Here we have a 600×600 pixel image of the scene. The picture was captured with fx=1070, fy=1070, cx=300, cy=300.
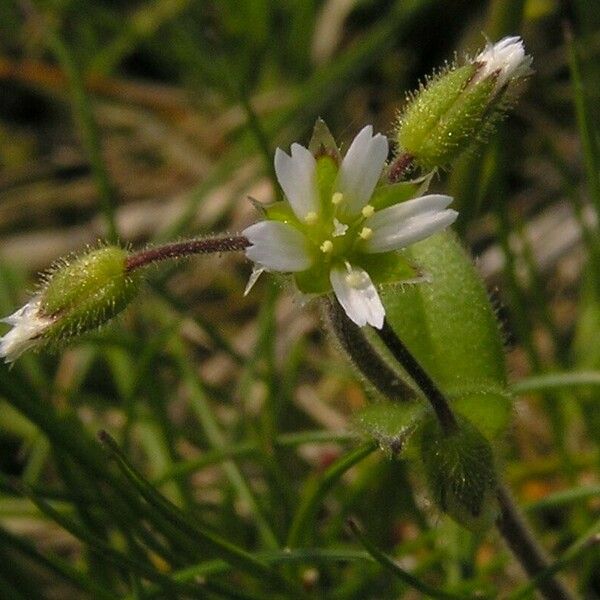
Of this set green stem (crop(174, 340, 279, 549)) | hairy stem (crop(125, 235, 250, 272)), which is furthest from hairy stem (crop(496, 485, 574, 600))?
hairy stem (crop(125, 235, 250, 272))

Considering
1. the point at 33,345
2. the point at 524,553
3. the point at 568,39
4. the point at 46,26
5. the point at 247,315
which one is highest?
the point at 46,26

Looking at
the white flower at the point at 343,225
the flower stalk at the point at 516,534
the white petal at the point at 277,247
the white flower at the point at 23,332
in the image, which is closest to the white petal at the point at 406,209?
the white flower at the point at 343,225

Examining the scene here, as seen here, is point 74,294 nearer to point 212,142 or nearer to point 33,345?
point 33,345

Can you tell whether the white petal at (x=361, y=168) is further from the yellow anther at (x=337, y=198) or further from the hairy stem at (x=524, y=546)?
the hairy stem at (x=524, y=546)

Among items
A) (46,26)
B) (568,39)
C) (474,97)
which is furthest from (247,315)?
(474,97)

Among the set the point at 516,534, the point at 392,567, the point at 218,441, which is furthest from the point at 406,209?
the point at 218,441

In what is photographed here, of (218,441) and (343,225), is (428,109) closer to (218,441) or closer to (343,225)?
(343,225)
